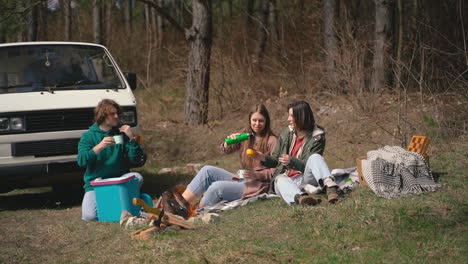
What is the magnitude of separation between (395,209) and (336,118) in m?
6.20

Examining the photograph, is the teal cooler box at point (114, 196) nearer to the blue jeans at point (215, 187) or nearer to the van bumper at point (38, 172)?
the blue jeans at point (215, 187)

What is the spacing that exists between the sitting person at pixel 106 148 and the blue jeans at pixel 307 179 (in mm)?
1571

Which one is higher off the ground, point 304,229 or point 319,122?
point 319,122

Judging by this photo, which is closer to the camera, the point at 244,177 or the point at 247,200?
the point at 247,200

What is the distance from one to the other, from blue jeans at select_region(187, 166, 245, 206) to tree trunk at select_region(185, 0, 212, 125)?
6246 mm

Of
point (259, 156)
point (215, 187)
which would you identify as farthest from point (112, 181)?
point (259, 156)

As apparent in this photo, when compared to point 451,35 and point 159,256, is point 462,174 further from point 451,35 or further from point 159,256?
point 451,35

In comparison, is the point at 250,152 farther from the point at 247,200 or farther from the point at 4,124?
the point at 4,124

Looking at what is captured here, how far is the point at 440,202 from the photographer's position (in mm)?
5887

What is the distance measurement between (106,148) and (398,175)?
297cm

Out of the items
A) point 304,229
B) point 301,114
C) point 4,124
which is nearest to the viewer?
point 304,229

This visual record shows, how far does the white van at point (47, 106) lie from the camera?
781cm

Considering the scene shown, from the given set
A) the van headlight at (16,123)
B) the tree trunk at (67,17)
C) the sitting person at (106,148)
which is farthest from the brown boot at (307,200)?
the tree trunk at (67,17)

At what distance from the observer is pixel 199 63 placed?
13.4 m
